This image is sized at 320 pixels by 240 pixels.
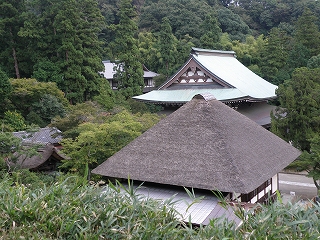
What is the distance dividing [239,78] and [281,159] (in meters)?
10.7

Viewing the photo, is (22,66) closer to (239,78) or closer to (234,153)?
(239,78)

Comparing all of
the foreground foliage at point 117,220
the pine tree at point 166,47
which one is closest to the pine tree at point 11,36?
the pine tree at point 166,47

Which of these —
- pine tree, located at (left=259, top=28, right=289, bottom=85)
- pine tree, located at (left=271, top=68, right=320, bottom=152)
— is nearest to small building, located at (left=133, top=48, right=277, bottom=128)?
pine tree, located at (left=271, top=68, right=320, bottom=152)

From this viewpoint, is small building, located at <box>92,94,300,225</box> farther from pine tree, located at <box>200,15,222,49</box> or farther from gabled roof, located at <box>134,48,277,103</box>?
pine tree, located at <box>200,15,222,49</box>

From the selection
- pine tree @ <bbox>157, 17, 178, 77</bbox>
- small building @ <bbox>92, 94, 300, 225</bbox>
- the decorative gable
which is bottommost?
small building @ <bbox>92, 94, 300, 225</bbox>

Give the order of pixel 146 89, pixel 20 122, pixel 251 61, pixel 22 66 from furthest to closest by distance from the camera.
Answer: pixel 251 61 → pixel 146 89 → pixel 22 66 → pixel 20 122

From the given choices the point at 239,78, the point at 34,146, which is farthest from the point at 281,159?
the point at 239,78

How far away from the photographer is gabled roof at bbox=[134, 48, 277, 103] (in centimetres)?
1678

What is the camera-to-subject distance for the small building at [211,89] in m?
16.8

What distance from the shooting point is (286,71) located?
27.0 metres

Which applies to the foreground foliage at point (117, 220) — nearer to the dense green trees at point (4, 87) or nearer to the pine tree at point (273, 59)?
the dense green trees at point (4, 87)

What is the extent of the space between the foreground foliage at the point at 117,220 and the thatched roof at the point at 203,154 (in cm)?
423

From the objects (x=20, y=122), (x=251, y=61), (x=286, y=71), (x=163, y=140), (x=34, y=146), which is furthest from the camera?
(x=251, y=61)

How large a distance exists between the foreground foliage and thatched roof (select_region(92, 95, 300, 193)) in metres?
4.23
